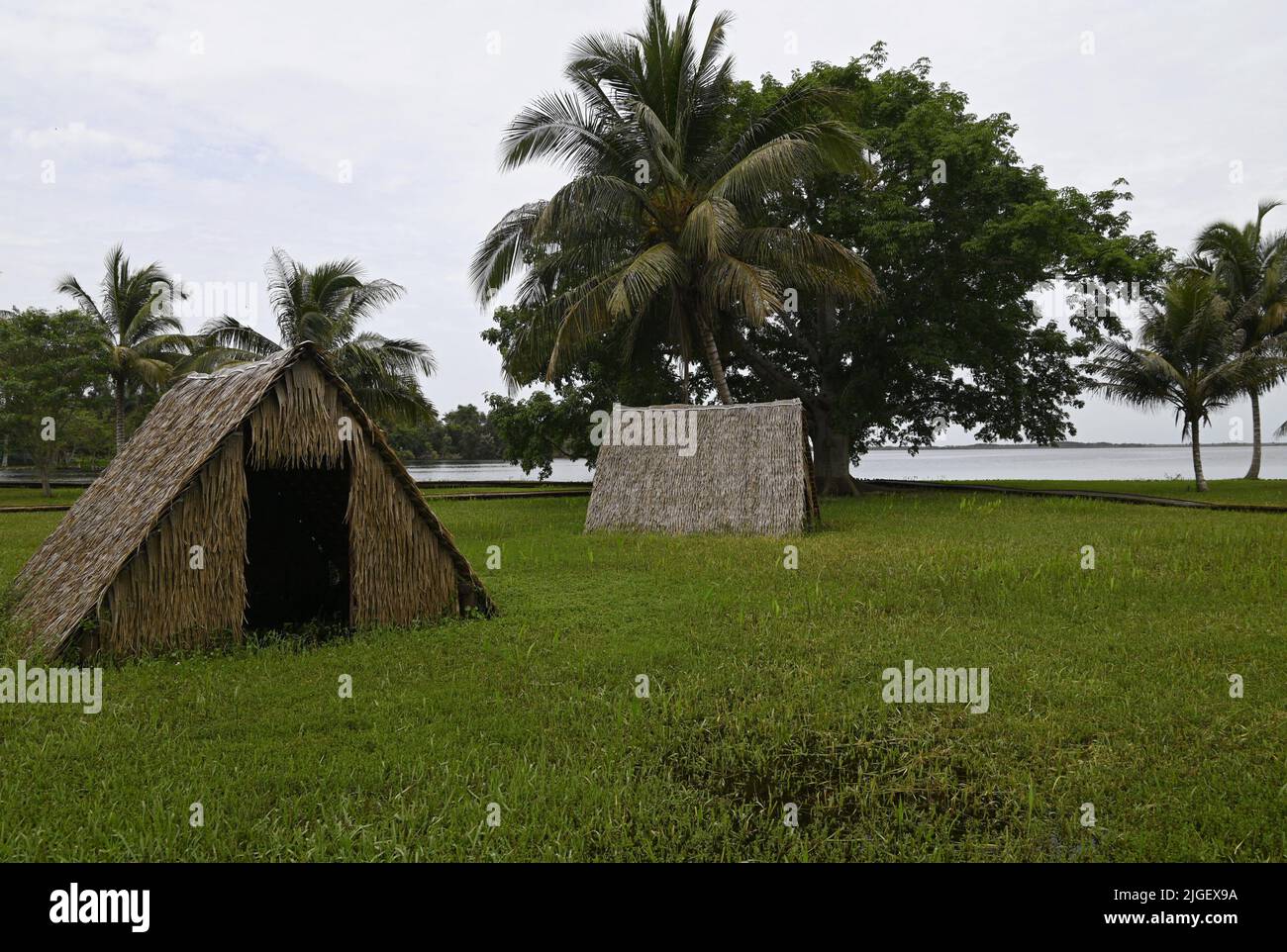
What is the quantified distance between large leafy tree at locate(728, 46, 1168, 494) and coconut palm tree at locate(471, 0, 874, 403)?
2.95m

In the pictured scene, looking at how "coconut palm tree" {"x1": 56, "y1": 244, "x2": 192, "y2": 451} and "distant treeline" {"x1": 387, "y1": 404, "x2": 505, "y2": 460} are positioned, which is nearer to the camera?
"coconut palm tree" {"x1": 56, "y1": 244, "x2": 192, "y2": 451}

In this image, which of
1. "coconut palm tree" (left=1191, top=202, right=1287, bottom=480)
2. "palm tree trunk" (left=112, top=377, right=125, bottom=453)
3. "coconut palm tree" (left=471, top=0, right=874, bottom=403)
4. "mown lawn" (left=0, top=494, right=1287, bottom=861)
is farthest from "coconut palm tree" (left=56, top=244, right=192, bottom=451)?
"coconut palm tree" (left=1191, top=202, right=1287, bottom=480)

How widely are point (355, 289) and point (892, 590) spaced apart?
20.4 metres

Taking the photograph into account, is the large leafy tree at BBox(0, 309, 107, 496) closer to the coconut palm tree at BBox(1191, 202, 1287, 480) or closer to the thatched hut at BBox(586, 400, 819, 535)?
the thatched hut at BBox(586, 400, 819, 535)

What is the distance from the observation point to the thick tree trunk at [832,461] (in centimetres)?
2253

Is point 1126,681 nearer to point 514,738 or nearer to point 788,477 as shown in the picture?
point 514,738

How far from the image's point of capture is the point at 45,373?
25.2 meters

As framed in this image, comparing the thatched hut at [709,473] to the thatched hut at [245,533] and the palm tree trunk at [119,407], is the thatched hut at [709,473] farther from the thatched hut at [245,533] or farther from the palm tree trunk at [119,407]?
the palm tree trunk at [119,407]

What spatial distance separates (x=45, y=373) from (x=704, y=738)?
96.5 feet

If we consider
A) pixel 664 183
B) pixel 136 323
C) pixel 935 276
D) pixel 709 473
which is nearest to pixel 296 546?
pixel 709 473

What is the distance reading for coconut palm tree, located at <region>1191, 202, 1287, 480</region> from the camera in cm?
2438

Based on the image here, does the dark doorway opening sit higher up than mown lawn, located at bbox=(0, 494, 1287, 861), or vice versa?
the dark doorway opening

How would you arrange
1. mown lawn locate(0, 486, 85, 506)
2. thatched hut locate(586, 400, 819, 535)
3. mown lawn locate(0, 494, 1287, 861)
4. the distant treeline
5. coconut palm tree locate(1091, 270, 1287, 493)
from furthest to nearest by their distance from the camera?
the distant treeline < mown lawn locate(0, 486, 85, 506) < coconut palm tree locate(1091, 270, 1287, 493) < thatched hut locate(586, 400, 819, 535) < mown lawn locate(0, 494, 1287, 861)
